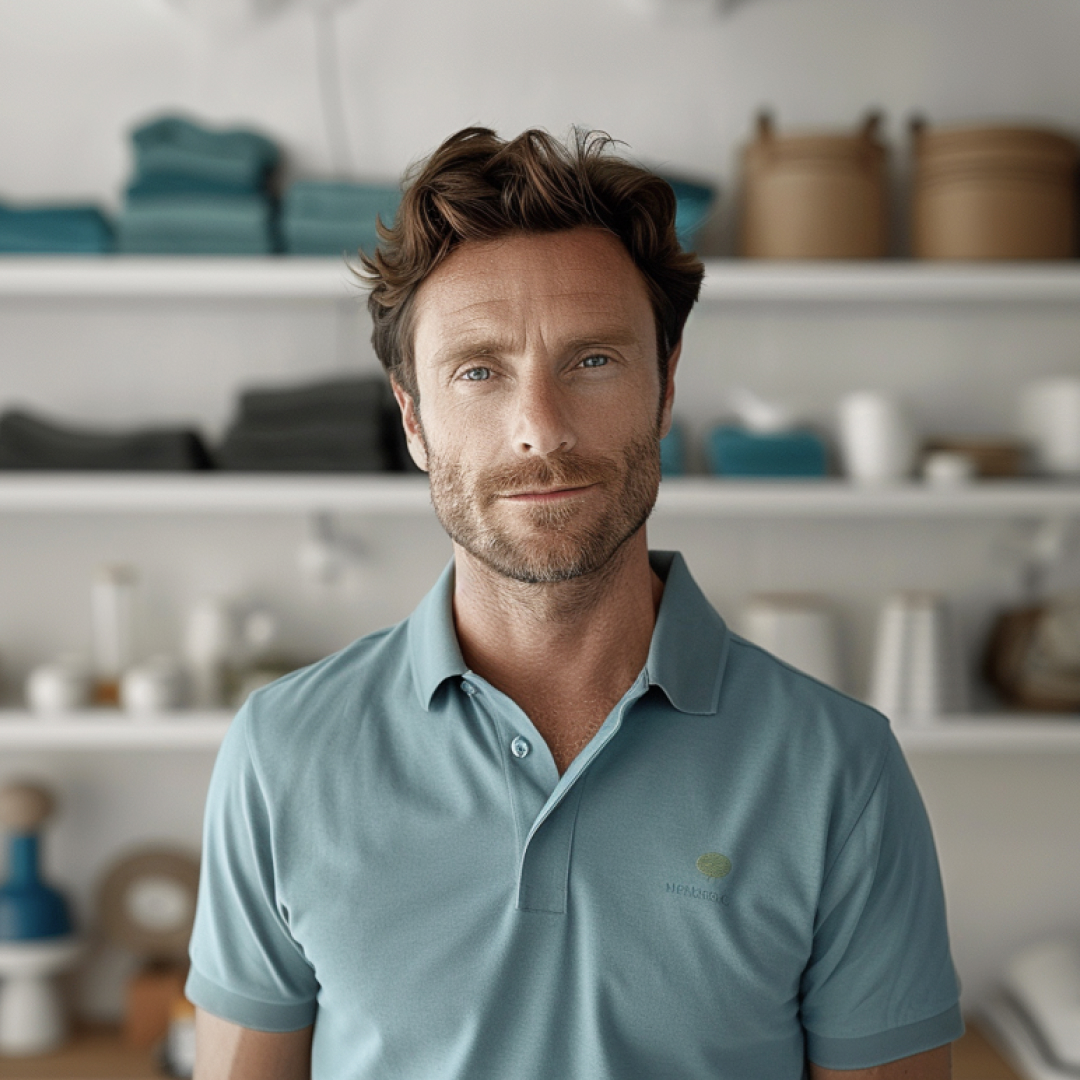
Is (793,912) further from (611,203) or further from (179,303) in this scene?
(179,303)

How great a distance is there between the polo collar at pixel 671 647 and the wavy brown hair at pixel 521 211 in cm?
19

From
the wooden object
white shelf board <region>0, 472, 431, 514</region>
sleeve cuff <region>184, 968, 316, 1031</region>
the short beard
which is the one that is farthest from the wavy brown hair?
the wooden object

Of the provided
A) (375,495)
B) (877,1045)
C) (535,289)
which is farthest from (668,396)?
(375,495)

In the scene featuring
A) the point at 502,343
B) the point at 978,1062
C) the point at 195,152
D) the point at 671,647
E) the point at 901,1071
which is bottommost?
the point at 978,1062

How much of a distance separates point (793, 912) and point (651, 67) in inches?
71.1

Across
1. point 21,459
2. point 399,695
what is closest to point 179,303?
point 21,459

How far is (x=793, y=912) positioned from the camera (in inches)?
37.7

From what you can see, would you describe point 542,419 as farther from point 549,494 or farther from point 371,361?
point 371,361

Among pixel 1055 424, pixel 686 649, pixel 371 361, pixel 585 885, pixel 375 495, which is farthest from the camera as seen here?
pixel 371 361

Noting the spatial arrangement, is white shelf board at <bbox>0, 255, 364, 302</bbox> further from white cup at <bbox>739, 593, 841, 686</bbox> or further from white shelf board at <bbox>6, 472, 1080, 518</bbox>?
white cup at <bbox>739, 593, 841, 686</bbox>

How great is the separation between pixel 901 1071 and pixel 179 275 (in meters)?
1.71

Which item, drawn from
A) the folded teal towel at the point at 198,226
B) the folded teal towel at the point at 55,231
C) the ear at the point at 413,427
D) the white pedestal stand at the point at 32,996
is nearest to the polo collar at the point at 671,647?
the ear at the point at 413,427

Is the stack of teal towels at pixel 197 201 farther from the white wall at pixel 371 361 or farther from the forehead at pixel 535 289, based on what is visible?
the forehead at pixel 535 289

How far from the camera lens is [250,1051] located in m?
1.04
